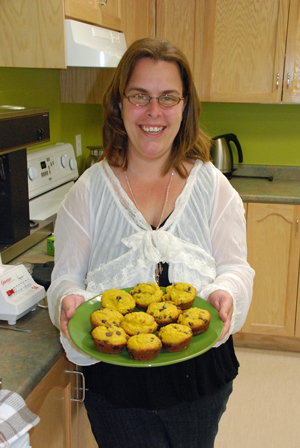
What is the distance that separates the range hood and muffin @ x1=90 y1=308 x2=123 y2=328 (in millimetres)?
1019

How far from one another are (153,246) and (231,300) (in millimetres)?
242

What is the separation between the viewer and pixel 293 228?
8.50ft

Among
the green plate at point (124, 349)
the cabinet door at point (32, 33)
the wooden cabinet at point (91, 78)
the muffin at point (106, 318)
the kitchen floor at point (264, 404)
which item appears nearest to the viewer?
the green plate at point (124, 349)

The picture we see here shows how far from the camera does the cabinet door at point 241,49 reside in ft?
8.41

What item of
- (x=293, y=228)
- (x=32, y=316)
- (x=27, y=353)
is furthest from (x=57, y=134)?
(x=27, y=353)

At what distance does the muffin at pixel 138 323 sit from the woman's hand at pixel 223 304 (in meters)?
0.16

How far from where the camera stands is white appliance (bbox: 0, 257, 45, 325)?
1141 mm

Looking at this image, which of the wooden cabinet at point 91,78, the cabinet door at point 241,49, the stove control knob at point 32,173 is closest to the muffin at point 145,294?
the stove control knob at point 32,173

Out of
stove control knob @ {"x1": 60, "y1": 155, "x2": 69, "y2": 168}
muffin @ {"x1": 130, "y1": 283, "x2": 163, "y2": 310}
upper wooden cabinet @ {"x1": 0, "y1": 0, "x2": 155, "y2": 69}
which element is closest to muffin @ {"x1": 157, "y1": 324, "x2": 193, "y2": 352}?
muffin @ {"x1": 130, "y1": 283, "x2": 163, "y2": 310}

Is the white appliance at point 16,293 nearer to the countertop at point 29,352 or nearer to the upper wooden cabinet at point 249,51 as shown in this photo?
the countertop at point 29,352

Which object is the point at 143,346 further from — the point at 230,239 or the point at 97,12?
the point at 97,12

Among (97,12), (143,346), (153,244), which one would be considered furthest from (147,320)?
(97,12)

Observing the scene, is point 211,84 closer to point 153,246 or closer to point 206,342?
point 153,246

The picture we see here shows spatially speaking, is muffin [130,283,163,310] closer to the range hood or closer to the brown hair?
the brown hair
